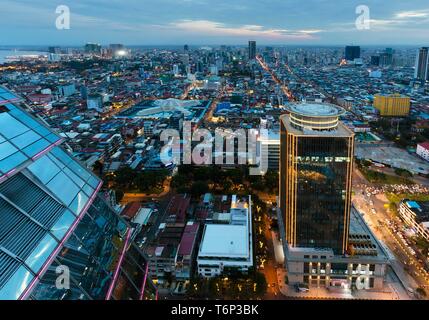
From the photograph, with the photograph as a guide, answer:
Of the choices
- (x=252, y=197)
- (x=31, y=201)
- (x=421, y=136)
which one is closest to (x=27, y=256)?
(x=31, y=201)

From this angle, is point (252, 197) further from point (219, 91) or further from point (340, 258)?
point (219, 91)

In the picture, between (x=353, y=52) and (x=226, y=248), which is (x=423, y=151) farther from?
(x=353, y=52)

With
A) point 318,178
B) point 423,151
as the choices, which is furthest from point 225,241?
point 423,151

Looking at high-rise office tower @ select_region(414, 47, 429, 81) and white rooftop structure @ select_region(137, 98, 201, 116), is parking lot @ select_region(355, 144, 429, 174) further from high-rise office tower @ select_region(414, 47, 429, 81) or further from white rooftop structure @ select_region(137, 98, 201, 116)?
high-rise office tower @ select_region(414, 47, 429, 81)

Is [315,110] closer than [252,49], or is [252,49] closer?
[315,110]

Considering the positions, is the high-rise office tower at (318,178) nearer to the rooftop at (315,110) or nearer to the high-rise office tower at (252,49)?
the rooftop at (315,110)

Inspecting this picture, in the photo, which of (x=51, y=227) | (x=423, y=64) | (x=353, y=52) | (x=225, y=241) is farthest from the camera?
(x=353, y=52)

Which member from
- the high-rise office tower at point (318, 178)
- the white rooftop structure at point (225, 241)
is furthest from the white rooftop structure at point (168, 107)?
the high-rise office tower at point (318, 178)
